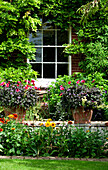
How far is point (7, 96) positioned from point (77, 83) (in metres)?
1.73

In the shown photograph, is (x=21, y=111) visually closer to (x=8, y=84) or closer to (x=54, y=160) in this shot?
(x=8, y=84)

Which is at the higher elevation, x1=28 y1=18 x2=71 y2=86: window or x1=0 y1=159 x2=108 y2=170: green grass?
x1=28 y1=18 x2=71 y2=86: window

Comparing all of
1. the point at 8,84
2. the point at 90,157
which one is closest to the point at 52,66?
the point at 8,84

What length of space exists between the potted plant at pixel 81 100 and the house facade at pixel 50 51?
1.38 meters

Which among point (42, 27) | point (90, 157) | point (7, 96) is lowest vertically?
point (90, 157)

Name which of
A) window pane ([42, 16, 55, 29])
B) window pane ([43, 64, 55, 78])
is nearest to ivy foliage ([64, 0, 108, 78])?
window pane ([43, 64, 55, 78])

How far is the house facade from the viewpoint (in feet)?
25.1

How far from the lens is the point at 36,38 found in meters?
7.64

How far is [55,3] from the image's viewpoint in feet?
24.2

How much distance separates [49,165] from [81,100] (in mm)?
2665

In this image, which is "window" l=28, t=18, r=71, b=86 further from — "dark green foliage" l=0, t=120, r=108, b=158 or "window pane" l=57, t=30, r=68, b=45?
"dark green foliage" l=0, t=120, r=108, b=158

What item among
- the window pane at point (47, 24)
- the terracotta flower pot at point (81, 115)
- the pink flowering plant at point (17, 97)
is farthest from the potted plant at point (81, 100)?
the window pane at point (47, 24)

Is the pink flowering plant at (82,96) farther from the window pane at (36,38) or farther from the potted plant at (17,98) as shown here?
the window pane at (36,38)

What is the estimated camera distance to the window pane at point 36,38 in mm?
7633
